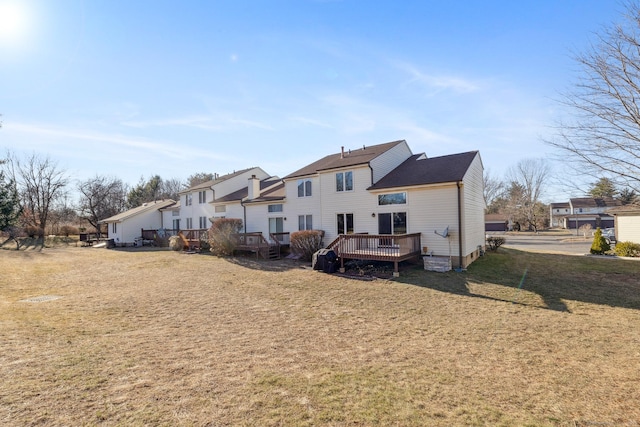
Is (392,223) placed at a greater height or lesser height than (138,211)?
lesser

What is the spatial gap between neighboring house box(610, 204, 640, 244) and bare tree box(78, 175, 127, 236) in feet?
175

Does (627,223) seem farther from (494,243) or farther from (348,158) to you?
(348,158)

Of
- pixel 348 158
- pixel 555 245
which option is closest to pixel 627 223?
pixel 555 245

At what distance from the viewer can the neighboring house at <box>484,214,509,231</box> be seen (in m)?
53.4

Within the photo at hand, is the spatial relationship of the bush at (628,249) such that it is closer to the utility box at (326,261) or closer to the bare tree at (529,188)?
the utility box at (326,261)

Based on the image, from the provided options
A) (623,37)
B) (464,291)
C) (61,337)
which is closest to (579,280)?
(464,291)

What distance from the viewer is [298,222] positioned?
19.7 meters

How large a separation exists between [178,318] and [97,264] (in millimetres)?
14132

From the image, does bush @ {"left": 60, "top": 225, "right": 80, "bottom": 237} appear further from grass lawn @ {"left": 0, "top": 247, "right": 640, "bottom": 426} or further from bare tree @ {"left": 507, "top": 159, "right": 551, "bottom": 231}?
bare tree @ {"left": 507, "top": 159, "right": 551, "bottom": 231}

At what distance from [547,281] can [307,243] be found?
11.2 m

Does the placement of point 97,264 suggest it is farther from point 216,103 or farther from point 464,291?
point 464,291

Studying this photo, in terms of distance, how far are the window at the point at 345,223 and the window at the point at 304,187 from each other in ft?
9.76

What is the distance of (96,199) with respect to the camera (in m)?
41.0

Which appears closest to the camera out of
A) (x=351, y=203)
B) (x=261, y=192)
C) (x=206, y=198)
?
(x=351, y=203)
